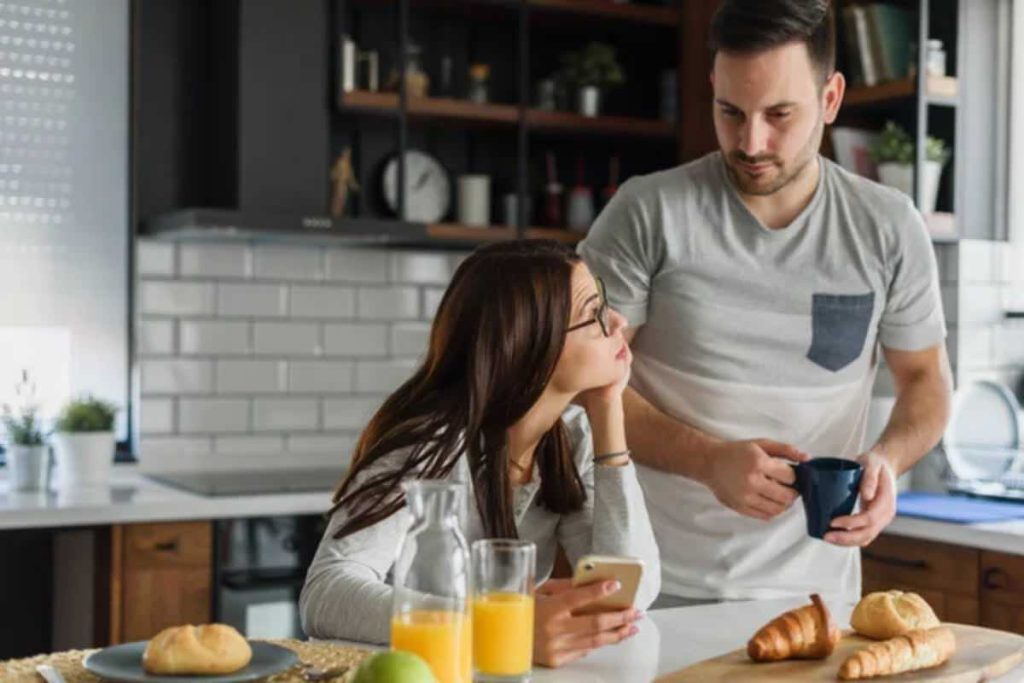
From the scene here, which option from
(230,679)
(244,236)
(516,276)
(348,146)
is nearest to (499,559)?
(230,679)

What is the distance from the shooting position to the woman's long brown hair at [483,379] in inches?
77.1

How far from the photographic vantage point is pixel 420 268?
466 cm

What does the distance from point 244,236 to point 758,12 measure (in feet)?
6.95

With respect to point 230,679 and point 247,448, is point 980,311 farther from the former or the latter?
point 230,679

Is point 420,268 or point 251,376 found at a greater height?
point 420,268

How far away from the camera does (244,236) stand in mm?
4152

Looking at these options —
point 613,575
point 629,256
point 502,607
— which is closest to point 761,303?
point 629,256

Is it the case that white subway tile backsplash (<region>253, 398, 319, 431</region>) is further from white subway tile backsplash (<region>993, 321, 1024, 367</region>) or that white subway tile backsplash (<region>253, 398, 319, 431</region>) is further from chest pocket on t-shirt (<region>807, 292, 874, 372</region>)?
chest pocket on t-shirt (<region>807, 292, 874, 372</region>)

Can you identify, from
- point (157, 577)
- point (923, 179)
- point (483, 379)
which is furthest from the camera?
point (923, 179)

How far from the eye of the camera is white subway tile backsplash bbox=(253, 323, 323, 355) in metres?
4.39

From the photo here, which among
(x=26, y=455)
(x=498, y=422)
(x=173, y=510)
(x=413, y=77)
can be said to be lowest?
(x=173, y=510)

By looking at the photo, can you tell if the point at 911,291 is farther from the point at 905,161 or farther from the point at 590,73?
the point at 590,73

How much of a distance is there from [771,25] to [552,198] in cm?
240

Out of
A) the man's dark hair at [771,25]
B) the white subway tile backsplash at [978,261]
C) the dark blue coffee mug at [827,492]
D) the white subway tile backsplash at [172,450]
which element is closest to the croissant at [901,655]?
the dark blue coffee mug at [827,492]
